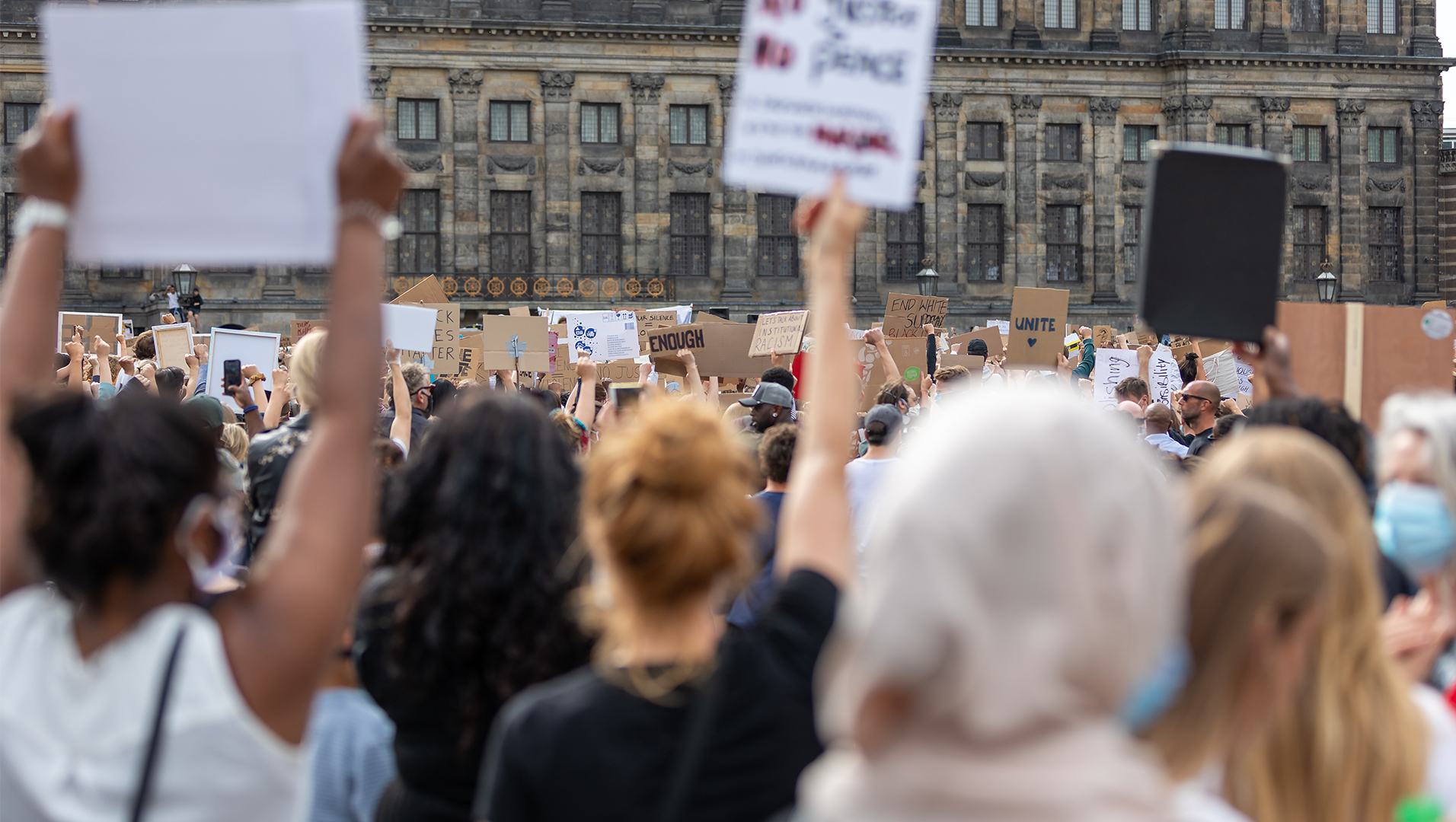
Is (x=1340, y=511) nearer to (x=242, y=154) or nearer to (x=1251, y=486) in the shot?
(x=1251, y=486)

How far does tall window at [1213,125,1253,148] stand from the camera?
1512 inches

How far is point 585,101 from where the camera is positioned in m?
35.9

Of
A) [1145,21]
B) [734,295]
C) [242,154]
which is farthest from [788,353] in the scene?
[1145,21]

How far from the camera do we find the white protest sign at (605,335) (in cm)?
1373

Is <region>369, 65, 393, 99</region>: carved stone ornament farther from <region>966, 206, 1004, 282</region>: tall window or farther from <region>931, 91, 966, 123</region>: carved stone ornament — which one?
<region>966, 206, 1004, 282</region>: tall window

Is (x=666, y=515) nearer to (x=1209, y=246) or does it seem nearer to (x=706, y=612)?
(x=706, y=612)

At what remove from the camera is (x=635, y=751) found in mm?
2061

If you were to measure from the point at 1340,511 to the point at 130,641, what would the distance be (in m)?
1.82

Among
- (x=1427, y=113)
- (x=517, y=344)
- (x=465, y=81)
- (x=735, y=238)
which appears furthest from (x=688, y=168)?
(x=517, y=344)

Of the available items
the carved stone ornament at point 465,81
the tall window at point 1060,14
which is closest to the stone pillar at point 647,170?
the carved stone ornament at point 465,81

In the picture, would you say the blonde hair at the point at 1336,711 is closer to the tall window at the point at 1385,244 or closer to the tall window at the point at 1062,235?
the tall window at the point at 1062,235

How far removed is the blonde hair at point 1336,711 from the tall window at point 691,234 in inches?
1357

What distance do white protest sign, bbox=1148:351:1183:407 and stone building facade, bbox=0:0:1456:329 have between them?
22.3 m

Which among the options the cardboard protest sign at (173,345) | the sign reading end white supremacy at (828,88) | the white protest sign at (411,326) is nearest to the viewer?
the sign reading end white supremacy at (828,88)
